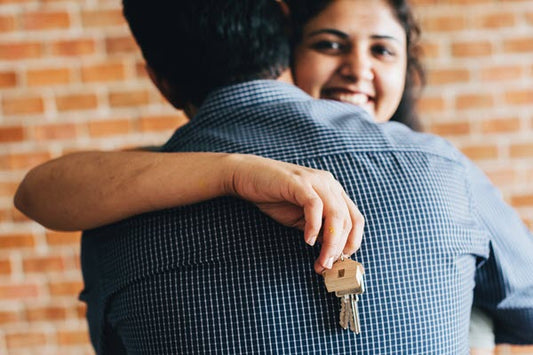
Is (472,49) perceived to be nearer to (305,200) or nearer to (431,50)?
(431,50)

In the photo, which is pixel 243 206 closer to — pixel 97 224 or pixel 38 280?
pixel 97 224

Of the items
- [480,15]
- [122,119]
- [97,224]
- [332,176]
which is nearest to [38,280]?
[122,119]

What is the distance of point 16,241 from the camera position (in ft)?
5.83

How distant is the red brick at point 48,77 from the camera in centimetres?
173

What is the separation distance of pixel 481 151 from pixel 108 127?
1.26 metres

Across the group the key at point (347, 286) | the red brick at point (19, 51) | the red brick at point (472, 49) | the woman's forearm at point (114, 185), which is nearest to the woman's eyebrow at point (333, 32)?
the woman's forearm at point (114, 185)

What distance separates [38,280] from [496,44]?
1719 millimetres

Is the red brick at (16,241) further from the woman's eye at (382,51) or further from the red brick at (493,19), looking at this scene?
the red brick at (493,19)

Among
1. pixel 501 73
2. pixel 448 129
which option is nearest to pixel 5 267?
pixel 448 129

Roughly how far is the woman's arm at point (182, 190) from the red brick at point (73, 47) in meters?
0.94

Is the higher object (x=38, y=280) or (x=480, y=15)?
(x=480, y=15)

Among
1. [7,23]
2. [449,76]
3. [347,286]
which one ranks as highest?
[7,23]

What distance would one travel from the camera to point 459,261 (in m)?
0.73

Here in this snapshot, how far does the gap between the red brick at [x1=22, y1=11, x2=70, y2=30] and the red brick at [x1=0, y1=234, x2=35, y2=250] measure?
680 mm
